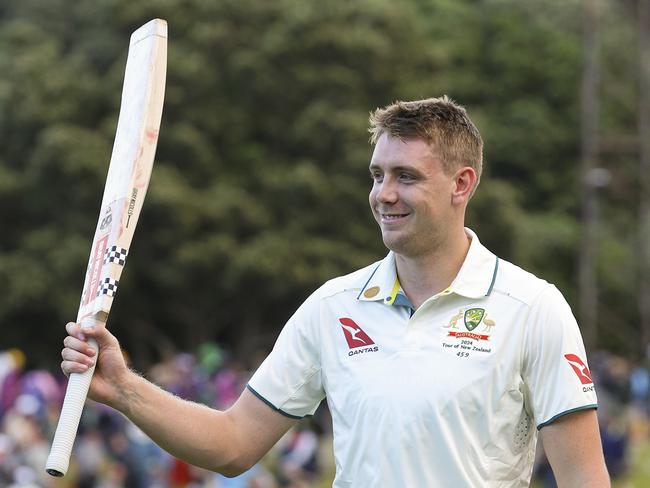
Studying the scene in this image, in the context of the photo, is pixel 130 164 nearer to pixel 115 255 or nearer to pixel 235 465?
pixel 115 255

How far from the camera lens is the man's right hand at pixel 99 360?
12.6ft

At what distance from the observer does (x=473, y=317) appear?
3.81 meters

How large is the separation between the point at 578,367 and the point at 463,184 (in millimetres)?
649

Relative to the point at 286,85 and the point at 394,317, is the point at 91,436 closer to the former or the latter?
the point at 394,317

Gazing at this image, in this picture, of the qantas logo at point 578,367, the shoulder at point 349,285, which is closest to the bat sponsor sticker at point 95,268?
the shoulder at point 349,285

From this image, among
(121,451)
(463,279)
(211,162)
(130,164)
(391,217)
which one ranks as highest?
(211,162)

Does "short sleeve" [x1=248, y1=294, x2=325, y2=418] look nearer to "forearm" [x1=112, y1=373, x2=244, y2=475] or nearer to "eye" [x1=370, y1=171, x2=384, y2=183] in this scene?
"forearm" [x1=112, y1=373, x2=244, y2=475]

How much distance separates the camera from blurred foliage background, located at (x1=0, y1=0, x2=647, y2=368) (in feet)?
95.6

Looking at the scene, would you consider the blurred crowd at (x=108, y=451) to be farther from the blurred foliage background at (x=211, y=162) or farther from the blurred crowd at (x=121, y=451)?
the blurred foliage background at (x=211, y=162)

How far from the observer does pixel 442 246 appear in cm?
391

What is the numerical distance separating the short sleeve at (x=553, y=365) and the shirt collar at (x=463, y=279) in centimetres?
20

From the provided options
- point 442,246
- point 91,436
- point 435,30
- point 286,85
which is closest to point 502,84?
point 435,30

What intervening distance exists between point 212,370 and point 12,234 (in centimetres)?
928

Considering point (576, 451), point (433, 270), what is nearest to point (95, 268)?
point (433, 270)
